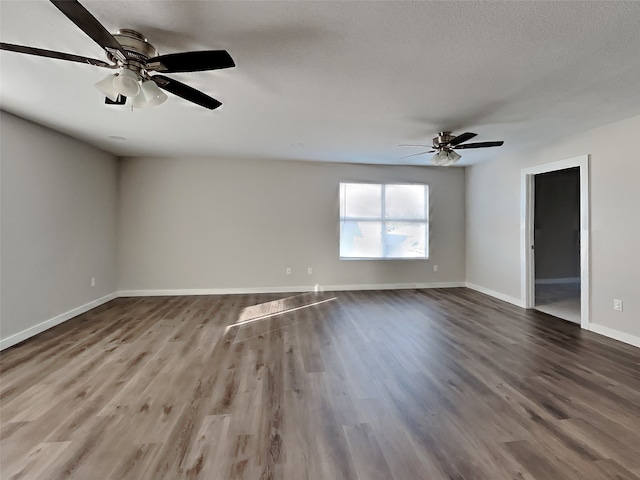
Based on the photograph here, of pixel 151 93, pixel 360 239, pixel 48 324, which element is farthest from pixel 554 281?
pixel 48 324

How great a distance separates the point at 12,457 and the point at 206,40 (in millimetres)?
2635

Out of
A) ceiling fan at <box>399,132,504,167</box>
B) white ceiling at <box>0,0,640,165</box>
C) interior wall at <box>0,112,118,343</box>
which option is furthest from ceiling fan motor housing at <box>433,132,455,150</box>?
interior wall at <box>0,112,118,343</box>

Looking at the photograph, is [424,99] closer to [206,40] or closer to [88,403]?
[206,40]

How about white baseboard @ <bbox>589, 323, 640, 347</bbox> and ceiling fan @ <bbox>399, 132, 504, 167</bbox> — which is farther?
ceiling fan @ <bbox>399, 132, 504, 167</bbox>

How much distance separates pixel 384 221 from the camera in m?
6.18

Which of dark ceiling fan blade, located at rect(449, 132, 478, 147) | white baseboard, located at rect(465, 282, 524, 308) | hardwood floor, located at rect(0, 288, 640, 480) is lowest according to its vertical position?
hardwood floor, located at rect(0, 288, 640, 480)

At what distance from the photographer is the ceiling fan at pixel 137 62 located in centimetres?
162

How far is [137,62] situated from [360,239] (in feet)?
15.5

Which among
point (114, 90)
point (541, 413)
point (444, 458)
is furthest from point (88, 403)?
point (541, 413)

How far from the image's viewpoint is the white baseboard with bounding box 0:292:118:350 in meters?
3.22

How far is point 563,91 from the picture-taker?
266 centimetres

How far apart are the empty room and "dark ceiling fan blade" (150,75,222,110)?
2 cm

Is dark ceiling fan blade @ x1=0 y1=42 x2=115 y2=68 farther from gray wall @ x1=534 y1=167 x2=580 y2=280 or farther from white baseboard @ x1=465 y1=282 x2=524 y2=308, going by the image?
gray wall @ x1=534 y1=167 x2=580 y2=280

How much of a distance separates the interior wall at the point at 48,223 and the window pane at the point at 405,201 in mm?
4985
